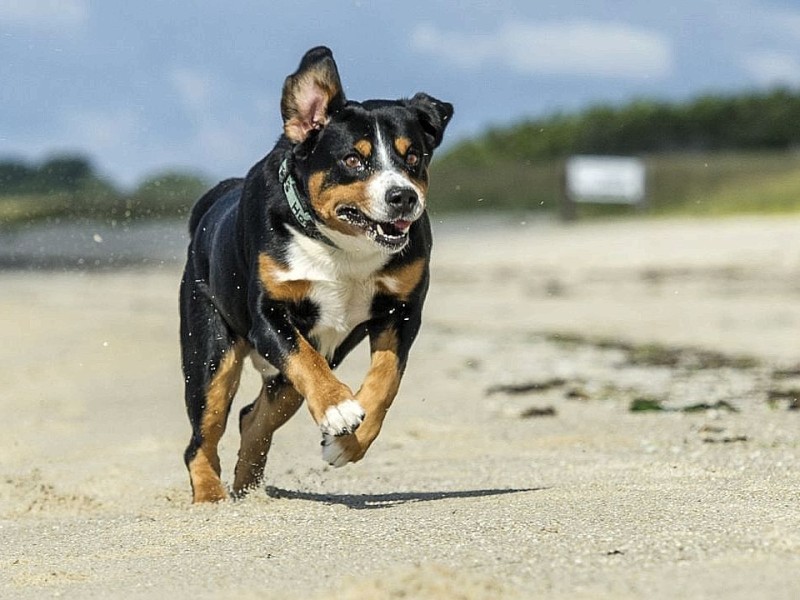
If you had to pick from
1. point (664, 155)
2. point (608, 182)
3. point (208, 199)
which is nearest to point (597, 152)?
point (664, 155)

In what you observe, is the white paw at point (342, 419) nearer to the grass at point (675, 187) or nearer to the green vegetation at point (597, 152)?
the green vegetation at point (597, 152)

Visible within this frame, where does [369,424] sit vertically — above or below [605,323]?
above

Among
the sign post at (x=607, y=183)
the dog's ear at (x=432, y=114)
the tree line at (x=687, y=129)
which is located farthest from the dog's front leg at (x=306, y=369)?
the tree line at (x=687, y=129)

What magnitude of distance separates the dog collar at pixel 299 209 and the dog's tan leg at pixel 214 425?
1.10m

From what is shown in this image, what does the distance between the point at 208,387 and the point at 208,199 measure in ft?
3.88

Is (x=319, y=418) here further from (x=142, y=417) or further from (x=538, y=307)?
(x=538, y=307)

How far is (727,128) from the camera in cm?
4891

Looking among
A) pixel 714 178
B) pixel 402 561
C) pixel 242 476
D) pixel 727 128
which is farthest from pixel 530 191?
pixel 402 561

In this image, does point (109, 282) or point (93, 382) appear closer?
point (93, 382)

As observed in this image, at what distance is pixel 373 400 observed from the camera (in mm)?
6316

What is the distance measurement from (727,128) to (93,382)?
39.4 metres

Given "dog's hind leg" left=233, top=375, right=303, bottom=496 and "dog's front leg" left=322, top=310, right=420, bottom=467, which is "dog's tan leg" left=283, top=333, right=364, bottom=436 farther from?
"dog's hind leg" left=233, top=375, right=303, bottom=496

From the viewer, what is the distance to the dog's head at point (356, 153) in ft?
20.0

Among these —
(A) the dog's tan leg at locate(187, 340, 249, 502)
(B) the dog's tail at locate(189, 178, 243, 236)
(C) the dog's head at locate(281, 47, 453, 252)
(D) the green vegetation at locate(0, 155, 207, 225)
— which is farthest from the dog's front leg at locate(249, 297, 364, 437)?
(D) the green vegetation at locate(0, 155, 207, 225)
